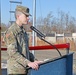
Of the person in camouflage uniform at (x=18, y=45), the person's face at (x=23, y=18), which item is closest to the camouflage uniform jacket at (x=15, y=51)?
the person in camouflage uniform at (x=18, y=45)

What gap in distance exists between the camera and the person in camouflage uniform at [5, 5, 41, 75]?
4.30m

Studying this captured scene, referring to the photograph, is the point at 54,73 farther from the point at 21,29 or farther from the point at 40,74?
the point at 21,29

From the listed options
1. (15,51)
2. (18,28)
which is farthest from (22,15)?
(15,51)

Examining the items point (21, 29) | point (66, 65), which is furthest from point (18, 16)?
point (66, 65)

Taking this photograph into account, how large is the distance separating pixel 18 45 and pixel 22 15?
1.29 feet

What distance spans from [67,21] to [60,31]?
3157mm

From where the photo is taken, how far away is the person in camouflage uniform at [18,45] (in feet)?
14.1

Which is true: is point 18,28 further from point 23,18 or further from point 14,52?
point 14,52

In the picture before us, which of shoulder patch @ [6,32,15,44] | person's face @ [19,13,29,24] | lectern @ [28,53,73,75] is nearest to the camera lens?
lectern @ [28,53,73,75]

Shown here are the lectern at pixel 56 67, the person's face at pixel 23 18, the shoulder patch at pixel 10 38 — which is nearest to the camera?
the lectern at pixel 56 67

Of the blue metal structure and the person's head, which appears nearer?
the blue metal structure

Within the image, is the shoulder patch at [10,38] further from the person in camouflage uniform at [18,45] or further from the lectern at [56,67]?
the lectern at [56,67]

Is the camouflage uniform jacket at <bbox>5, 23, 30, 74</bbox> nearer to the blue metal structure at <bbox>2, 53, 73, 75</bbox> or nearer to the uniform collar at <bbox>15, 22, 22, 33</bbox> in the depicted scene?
the uniform collar at <bbox>15, 22, 22, 33</bbox>

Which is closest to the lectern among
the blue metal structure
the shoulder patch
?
the blue metal structure
